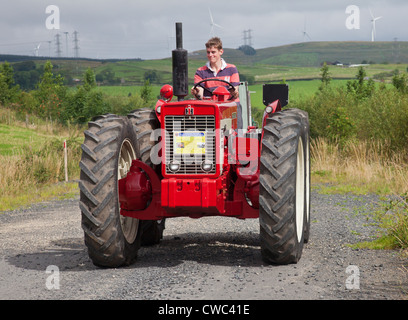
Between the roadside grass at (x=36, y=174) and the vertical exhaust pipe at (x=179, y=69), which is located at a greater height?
the vertical exhaust pipe at (x=179, y=69)

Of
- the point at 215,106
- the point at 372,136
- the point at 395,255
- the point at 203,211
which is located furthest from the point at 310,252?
the point at 372,136

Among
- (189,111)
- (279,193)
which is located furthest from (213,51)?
(279,193)

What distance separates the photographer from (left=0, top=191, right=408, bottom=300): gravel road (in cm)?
650

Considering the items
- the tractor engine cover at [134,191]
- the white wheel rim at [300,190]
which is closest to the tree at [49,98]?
the white wheel rim at [300,190]

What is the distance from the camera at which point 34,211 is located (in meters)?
14.4

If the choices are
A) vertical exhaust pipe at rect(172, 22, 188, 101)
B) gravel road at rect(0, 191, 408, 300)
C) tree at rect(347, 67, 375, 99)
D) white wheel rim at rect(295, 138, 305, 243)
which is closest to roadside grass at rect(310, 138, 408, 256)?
gravel road at rect(0, 191, 408, 300)

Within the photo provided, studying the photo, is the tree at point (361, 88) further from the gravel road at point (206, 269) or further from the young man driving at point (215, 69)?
the young man driving at point (215, 69)

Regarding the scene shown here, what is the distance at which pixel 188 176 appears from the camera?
24.9 feet

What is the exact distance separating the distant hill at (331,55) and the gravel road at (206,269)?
485 feet

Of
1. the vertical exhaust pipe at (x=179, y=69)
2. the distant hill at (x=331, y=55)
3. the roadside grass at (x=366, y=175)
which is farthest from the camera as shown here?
the distant hill at (x=331, y=55)

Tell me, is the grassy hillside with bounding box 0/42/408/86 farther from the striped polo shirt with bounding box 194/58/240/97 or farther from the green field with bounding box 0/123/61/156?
the striped polo shirt with bounding box 194/58/240/97

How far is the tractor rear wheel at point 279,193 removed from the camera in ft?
24.0

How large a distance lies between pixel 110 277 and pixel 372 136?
1748 centimetres

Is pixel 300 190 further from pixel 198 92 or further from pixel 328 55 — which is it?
pixel 328 55
